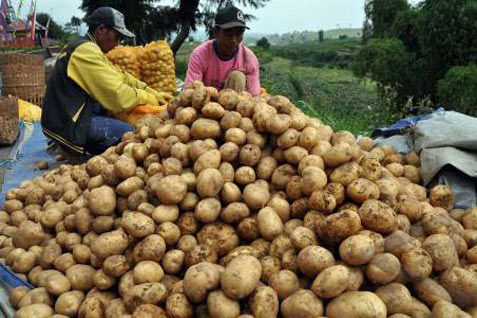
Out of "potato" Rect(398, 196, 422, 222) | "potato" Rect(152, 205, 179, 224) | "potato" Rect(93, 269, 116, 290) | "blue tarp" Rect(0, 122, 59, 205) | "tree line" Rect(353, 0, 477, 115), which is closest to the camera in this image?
"potato" Rect(93, 269, 116, 290)

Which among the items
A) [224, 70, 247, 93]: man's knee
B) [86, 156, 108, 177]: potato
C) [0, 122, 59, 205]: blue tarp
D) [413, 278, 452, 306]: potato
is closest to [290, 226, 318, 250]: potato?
[413, 278, 452, 306]: potato

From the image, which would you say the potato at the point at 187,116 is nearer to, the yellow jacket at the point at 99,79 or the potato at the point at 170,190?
the potato at the point at 170,190

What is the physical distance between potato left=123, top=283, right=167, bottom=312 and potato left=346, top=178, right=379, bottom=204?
1.05 metres

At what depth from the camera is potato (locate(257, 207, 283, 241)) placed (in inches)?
87.1

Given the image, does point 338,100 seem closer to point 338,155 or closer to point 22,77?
point 22,77

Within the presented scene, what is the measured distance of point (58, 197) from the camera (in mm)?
3158

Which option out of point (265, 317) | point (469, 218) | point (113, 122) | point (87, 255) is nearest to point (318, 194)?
point (265, 317)

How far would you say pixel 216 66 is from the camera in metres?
5.08

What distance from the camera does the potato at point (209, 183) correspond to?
2.33m

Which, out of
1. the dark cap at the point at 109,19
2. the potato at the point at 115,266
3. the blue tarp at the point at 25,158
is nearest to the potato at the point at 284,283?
the potato at the point at 115,266

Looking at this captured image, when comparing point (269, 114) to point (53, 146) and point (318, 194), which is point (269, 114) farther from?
point (53, 146)

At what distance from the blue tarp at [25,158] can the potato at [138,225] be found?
6.88ft

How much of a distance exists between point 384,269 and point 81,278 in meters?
1.48

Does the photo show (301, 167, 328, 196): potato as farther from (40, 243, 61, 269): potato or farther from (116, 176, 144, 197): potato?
(40, 243, 61, 269): potato
